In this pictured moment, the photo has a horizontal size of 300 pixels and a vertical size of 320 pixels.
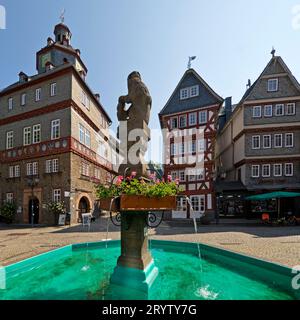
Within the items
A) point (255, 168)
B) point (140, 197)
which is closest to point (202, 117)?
point (255, 168)

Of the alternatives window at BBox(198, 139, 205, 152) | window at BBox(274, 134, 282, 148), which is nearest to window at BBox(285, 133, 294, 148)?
window at BBox(274, 134, 282, 148)

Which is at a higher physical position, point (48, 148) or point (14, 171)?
point (48, 148)

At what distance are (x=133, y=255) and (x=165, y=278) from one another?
3.93ft

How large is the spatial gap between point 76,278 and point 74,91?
18.6m

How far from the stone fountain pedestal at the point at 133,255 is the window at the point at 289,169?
2240 cm

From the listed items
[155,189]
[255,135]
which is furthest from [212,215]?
[155,189]

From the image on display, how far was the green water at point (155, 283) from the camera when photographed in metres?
4.55

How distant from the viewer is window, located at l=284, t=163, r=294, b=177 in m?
22.7

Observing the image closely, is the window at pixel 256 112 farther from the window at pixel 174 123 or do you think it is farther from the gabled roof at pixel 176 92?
the window at pixel 174 123

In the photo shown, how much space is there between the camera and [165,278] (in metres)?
5.55

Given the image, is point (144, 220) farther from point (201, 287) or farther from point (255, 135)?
point (255, 135)

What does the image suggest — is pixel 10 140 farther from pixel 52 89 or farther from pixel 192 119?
pixel 192 119

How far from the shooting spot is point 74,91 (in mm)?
20891

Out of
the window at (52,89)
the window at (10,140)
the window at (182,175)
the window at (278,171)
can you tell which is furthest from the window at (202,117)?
the window at (10,140)
